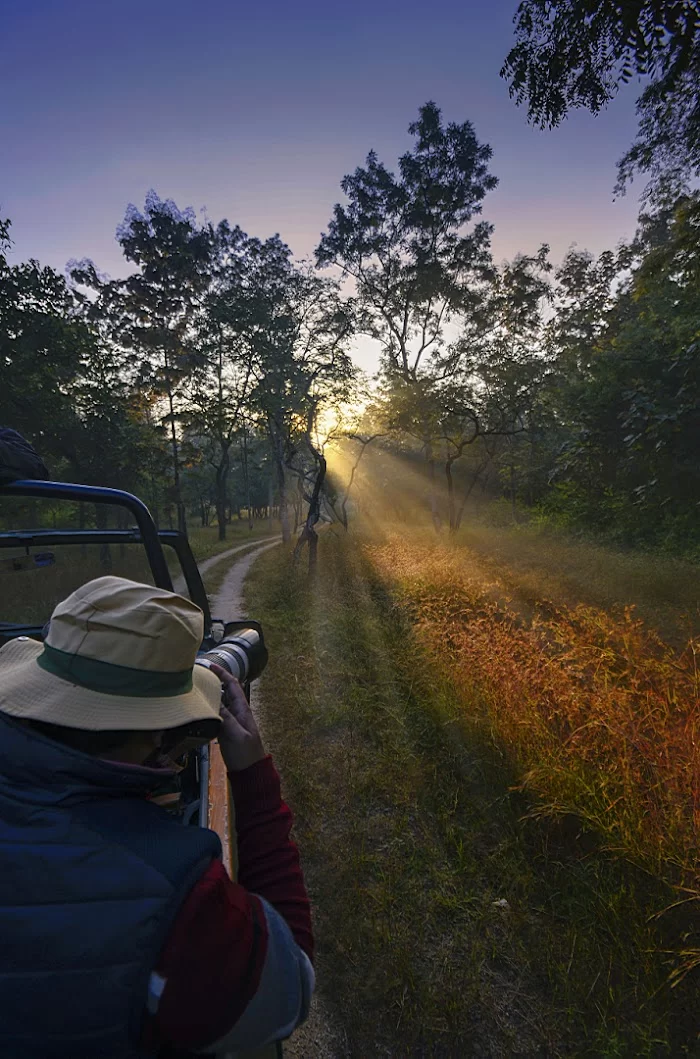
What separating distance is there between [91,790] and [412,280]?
1917 centimetres

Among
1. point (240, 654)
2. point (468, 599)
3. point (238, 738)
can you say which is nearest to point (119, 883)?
point (238, 738)

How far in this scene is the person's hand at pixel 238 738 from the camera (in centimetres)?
137

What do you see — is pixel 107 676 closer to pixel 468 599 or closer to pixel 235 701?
pixel 235 701

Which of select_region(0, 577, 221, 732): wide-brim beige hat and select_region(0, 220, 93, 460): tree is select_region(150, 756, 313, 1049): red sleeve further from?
select_region(0, 220, 93, 460): tree

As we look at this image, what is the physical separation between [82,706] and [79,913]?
388 millimetres

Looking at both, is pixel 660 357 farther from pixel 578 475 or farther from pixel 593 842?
pixel 593 842

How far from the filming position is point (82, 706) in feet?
3.44

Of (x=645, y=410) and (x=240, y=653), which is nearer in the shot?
(x=240, y=653)

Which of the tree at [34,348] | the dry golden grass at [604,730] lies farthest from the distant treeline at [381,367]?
the dry golden grass at [604,730]

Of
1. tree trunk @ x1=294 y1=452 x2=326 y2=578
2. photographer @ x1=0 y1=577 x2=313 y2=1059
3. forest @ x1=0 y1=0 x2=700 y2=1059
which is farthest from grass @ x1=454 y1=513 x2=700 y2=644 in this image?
photographer @ x1=0 y1=577 x2=313 y2=1059

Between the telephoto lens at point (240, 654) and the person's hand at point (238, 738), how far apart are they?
221 millimetres

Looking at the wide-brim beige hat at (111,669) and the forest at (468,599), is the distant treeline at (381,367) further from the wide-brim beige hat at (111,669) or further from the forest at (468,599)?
the wide-brim beige hat at (111,669)

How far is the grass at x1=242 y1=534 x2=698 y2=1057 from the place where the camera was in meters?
2.05

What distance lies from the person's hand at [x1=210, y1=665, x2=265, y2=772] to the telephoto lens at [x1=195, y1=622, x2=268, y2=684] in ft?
0.72
